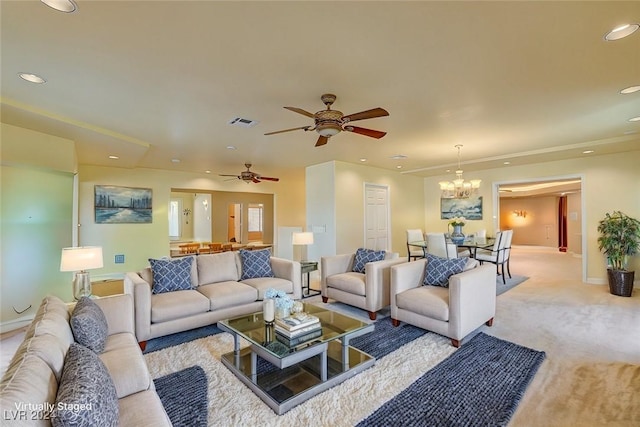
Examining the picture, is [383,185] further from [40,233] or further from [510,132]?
[40,233]

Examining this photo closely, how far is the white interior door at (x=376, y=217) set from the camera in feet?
23.1

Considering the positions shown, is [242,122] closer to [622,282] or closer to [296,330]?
[296,330]

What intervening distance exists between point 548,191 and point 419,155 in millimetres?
7586

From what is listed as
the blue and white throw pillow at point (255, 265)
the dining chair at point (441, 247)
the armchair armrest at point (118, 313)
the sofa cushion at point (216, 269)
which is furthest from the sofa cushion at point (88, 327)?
the dining chair at point (441, 247)

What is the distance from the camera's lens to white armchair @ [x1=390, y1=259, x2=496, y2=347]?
2.95 meters

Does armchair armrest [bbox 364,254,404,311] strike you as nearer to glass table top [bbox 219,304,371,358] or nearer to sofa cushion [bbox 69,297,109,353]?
glass table top [bbox 219,304,371,358]

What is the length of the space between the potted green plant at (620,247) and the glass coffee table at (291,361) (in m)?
4.90

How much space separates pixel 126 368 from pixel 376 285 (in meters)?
2.78

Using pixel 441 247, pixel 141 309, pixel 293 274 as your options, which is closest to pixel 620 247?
pixel 441 247

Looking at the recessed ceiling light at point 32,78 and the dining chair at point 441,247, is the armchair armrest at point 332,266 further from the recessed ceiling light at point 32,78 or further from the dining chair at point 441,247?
the recessed ceiling light at point 32,78

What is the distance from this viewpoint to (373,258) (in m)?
4.30

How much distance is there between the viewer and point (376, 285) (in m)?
3.78

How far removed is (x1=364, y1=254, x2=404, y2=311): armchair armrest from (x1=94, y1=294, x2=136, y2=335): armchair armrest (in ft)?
8.51

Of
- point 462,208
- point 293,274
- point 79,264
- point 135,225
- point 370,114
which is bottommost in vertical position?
point 293,274
